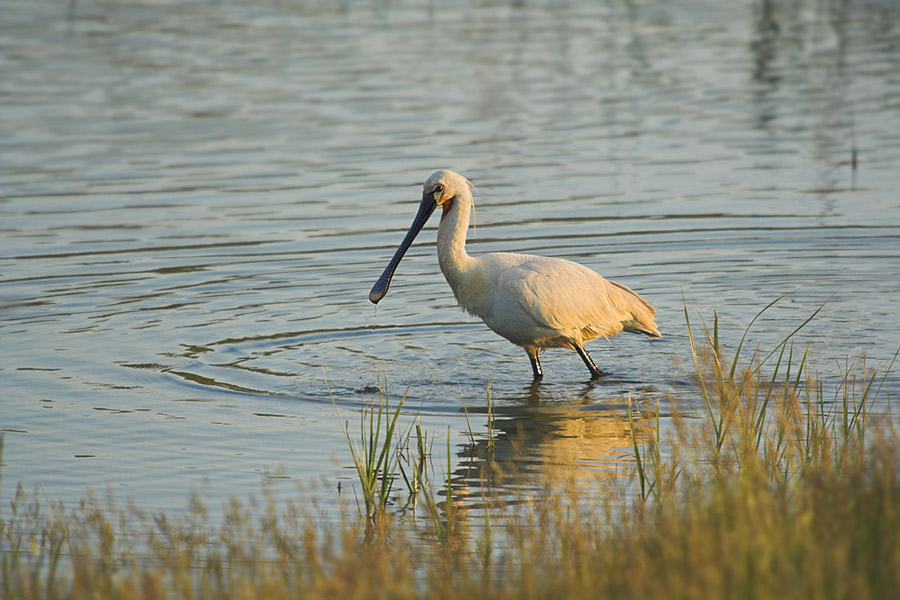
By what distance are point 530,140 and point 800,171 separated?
3774 mm

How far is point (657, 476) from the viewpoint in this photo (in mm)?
5824

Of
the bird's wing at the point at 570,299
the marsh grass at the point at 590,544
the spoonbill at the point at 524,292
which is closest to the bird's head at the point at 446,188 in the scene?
the spoonbill at the point at 524,292

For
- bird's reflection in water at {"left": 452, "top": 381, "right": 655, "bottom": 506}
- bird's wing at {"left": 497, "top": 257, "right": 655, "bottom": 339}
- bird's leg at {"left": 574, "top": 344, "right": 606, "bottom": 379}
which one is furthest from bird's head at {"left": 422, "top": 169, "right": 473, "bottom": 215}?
bird's reflection in water at {"left": 452, "top": 381, "right": 655, "bottom": 506}

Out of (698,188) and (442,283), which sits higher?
(698,188)

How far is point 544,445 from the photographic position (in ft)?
26.4

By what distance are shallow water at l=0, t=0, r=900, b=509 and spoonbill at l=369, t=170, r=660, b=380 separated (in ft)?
1.27

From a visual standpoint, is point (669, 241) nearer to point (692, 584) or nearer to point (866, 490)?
point (866, 490)

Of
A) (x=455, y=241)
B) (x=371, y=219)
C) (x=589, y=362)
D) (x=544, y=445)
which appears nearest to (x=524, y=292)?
(x=455, y=241)

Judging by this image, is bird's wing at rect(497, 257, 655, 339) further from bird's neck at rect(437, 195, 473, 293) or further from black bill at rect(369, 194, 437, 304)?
black bill at rect(369, 194, 437, 304)

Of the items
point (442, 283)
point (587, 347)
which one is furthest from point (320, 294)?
point (587, 347)

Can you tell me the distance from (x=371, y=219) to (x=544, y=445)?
6.70 m

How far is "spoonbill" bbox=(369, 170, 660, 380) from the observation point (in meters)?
9.13

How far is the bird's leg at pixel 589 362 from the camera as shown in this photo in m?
9.61

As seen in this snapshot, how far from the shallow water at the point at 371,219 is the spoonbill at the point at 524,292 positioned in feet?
1.27
